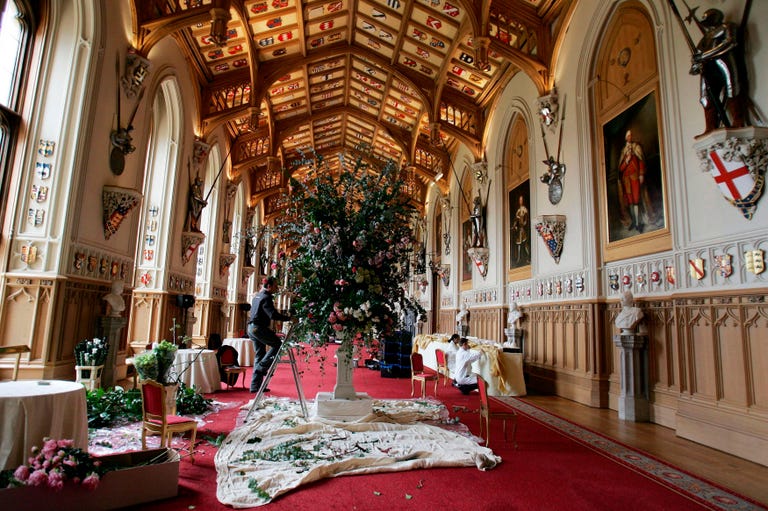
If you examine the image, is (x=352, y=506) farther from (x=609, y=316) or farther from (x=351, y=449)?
(x=609, y=316)

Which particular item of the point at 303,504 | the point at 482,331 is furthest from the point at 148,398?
the point at 482,331

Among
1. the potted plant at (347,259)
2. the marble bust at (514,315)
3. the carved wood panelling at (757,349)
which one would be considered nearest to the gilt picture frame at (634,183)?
the carved wood panelling at (757,349)

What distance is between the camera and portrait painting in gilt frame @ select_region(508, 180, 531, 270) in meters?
9.76

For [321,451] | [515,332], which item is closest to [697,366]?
[321,451]

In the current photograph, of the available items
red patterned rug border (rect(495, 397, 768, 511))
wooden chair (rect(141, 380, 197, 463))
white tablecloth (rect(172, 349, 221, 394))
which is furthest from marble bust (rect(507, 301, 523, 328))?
wooden chair (rect(141, 380, 197, 463))

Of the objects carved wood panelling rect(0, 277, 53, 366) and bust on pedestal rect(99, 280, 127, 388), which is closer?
carved wood panelling rect(0, 277, 53, 366)

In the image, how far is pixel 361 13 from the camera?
36.6ft

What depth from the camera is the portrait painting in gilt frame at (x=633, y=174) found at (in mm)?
5992

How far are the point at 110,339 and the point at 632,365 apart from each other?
25.0 feet

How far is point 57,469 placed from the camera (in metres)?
2.43

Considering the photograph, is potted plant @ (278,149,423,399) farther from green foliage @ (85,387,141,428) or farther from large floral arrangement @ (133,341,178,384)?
green foliage @ (85,387,141,428)

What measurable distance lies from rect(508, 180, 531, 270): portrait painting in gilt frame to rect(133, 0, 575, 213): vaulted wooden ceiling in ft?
7.63

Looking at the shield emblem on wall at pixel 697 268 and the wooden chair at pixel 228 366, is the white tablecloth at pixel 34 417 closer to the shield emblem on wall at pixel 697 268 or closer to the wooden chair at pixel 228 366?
the wooden chair at pixel 228 366

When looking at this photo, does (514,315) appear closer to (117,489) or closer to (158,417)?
(158,417)
